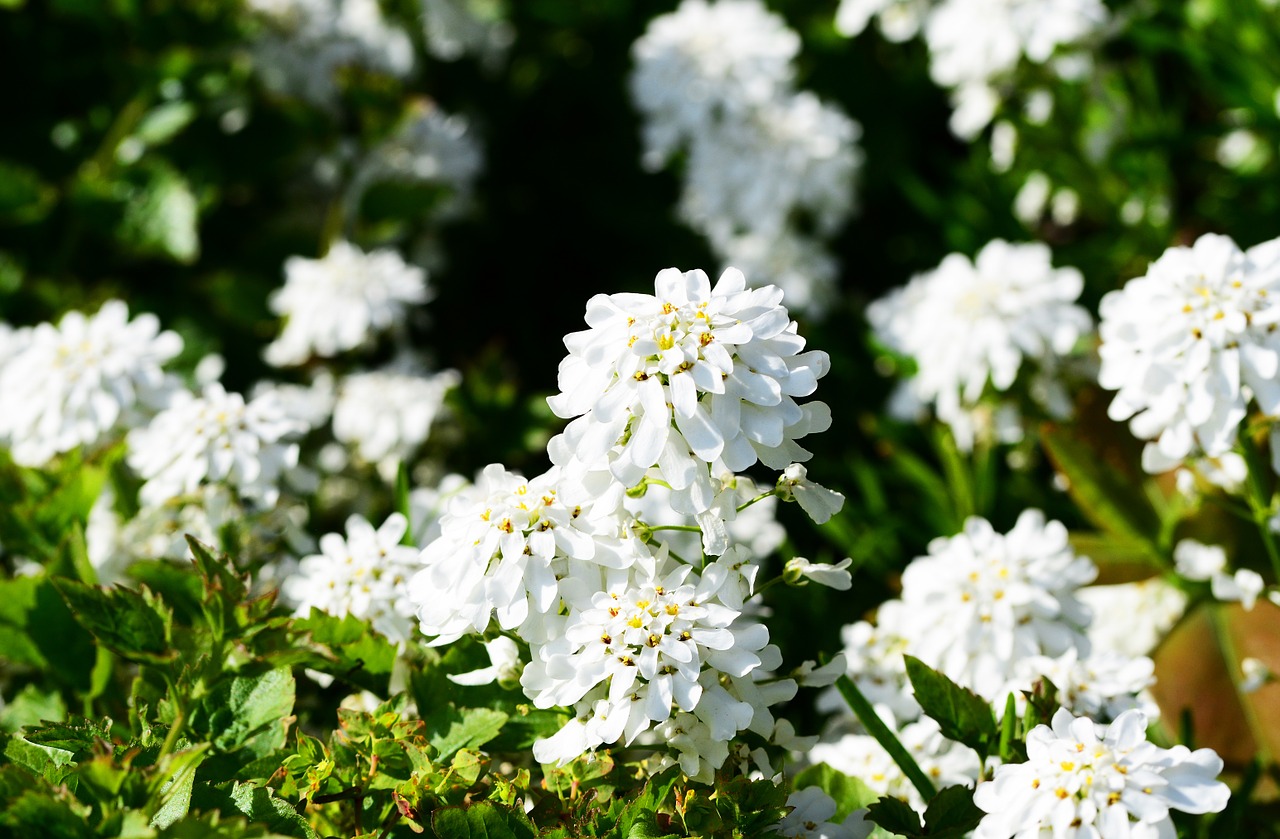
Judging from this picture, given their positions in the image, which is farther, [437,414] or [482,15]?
[482,15]

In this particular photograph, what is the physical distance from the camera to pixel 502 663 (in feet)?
4.29

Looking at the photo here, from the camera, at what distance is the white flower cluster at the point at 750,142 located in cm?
280

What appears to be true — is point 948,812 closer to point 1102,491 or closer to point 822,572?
point 822,572

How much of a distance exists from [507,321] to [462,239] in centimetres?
28

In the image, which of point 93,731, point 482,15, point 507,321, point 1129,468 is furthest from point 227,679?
point 482,15

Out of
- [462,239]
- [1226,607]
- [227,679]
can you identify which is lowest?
[227,679]

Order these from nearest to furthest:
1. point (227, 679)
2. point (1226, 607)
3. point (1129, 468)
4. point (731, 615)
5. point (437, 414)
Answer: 1. point (731, 615)
2. point (227, 679)
3. point (1226, 607)
4. point (1129, 468)
5. point (437, 414)

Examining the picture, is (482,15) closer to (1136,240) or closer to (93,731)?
(1136,240)

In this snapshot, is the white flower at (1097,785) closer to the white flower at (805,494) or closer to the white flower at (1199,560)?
the white flower at (805,494)

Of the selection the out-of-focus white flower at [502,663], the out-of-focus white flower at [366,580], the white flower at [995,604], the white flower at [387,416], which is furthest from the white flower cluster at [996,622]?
the white flower at [387,416]

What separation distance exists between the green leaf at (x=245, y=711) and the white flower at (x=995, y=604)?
2.80 feet

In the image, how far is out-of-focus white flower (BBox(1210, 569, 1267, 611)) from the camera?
1726 millimetres

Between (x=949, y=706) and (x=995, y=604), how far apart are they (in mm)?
303

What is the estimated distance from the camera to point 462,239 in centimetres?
345
